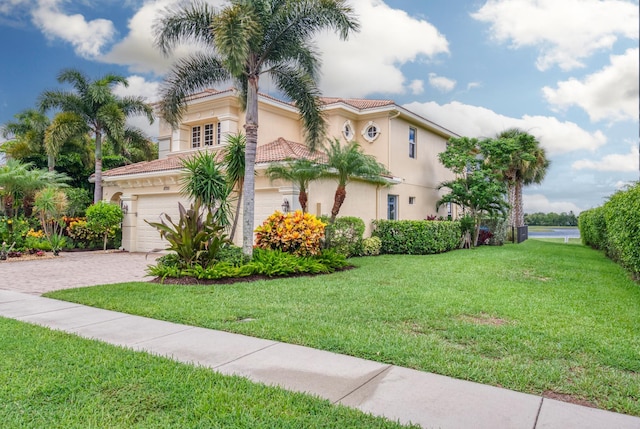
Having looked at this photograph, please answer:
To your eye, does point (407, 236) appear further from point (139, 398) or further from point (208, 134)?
point (139, 398)

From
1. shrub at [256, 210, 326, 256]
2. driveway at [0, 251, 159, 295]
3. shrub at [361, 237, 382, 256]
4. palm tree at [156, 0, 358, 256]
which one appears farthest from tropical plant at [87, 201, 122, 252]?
shrub at [361, 237, 382, 256]

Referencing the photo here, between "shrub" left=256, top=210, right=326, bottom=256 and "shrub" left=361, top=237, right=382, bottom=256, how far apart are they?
157 inches

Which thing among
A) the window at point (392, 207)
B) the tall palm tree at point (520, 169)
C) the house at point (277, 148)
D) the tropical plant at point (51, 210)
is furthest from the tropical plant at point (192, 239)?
the tall palm tree at point (520, 169)

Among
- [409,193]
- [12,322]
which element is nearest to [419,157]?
[409,193]

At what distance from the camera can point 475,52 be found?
1083cm

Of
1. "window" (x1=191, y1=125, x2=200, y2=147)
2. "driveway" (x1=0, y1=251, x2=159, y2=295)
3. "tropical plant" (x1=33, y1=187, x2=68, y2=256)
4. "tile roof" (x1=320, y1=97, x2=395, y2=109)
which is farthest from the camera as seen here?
"window" (x1=191, y1=125, x2=200, y2=147)

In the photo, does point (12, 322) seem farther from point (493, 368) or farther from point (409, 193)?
point (409, 193)

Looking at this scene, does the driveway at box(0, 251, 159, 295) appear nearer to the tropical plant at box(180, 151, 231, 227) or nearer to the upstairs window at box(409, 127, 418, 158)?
the tropical plant at box(180, 151, 231, 227)

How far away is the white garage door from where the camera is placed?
59.9 ft

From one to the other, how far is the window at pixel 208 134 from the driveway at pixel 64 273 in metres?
6.45

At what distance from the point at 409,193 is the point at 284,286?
44.2 feet

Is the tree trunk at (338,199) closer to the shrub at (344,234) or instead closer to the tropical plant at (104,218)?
the shrub at (344,234)

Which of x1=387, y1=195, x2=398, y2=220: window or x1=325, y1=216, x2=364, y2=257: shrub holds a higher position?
x1=387, y1=195, x2=398, y2=220: window

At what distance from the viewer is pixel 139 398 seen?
3471 millimetres
